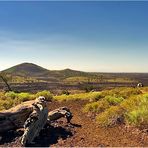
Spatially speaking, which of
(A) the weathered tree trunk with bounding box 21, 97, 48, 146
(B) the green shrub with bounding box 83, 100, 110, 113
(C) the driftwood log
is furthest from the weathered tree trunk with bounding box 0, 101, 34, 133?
(B) the green shrub with bounding box 83, 100, 110, 113

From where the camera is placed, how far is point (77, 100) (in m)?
23.5

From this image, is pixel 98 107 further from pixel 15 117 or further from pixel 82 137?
pixel 15 117

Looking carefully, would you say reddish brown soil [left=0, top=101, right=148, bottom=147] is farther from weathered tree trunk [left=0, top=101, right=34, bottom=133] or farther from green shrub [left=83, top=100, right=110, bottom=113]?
green shrub [left=83, top=100, right=110, bottom=113]

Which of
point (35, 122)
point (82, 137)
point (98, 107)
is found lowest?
point (82, 137)

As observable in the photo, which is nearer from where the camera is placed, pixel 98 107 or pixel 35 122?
pixel 35 122

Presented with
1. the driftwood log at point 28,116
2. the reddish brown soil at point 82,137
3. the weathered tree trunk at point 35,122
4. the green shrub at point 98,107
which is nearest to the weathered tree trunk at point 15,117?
the driftwood log at point 28,116

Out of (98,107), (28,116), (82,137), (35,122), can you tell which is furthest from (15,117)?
(98,107)

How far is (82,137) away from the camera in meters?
12.2

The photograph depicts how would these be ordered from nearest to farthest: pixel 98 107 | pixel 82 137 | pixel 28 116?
1. pixel 82 137
2. pixel 28 116
3. pixel 98 107

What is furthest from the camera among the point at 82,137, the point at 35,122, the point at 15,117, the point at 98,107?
the point at 98,107

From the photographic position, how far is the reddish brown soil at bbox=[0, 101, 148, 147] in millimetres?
11297

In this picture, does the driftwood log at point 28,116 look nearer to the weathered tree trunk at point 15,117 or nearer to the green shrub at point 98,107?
the weathered tree trunk at point 15,117

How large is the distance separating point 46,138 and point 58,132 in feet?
3.02

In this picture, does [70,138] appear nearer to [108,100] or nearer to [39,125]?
[39,125]
